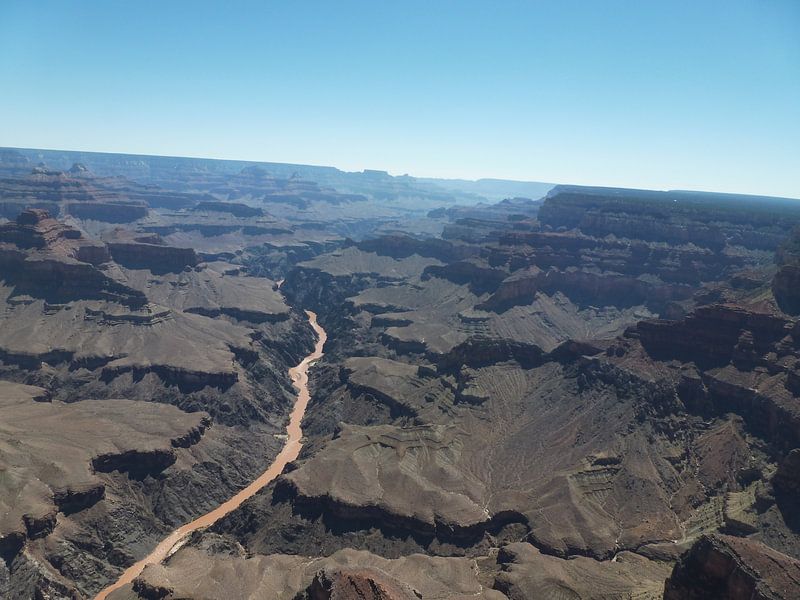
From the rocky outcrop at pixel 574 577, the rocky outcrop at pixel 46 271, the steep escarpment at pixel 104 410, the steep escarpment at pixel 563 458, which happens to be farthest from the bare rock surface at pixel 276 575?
the rocky outcrop at pixel 46 271

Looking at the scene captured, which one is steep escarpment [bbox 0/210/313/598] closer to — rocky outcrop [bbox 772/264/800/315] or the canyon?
the canyon

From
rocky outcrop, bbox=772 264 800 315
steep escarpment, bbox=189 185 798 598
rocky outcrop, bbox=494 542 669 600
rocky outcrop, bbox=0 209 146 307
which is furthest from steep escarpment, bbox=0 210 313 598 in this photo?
rocky outcrop, bbox=772 264 800 315

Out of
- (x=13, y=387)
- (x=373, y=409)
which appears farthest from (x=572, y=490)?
(x=13, y=387)

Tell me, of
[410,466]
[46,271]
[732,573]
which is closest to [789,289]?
[410,466]

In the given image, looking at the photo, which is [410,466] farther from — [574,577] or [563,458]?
[574,577]

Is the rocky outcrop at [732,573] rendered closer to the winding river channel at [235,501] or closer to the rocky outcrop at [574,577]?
the rocky outcrop at [574,577]

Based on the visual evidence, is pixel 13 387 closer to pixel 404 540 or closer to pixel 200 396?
pixel 200 396
